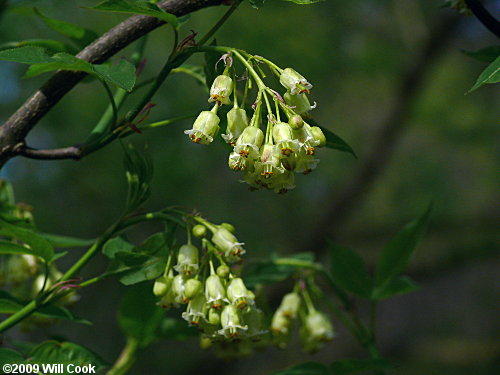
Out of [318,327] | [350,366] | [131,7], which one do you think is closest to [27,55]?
[131,7]

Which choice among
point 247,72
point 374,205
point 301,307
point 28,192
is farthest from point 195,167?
point 247,72

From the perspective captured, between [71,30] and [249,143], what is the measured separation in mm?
598

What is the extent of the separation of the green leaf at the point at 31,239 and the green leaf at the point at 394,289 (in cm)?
90

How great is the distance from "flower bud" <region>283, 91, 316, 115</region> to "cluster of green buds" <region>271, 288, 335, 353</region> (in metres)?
0.88

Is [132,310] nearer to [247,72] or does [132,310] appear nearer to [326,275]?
[326,275]

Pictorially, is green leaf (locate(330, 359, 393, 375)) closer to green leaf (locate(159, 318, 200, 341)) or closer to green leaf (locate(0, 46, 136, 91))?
green leaf (locate(159, 318, 200, 341))

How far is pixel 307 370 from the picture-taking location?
141cm

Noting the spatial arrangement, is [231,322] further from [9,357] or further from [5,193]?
[5,193]

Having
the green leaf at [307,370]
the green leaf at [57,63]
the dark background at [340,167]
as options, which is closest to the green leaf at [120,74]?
the green leaf at [57,63]

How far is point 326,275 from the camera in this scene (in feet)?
5.14

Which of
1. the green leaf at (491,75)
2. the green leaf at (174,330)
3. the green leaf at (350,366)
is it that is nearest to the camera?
the green leaf at (491,75)

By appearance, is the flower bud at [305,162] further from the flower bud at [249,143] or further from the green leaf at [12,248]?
the green leaf at [12,248]

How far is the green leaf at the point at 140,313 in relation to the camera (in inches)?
57.2

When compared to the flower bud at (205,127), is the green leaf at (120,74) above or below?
above
